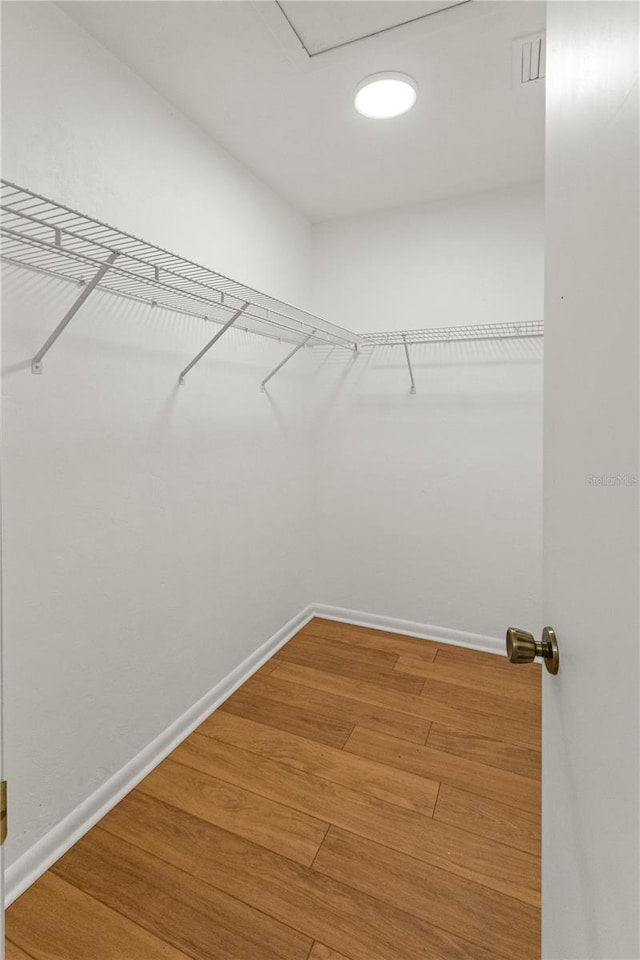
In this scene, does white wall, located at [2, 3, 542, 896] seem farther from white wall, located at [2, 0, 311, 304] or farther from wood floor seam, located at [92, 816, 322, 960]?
wood floor seam, located at [92, 816, 322, 960]

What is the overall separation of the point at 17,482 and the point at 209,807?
110cm

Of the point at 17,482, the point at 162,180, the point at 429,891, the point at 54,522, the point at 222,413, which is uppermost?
the point at 162,180

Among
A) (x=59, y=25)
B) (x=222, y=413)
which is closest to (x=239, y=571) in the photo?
(x=222, y=413)

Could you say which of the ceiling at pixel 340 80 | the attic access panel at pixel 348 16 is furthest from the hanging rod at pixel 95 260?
the attic access panel at pixel 348 16

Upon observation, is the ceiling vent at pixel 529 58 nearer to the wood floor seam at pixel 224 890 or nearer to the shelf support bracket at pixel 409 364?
the shelf support bracket at pixel 409 364

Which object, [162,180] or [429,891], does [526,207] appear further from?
[429,891]

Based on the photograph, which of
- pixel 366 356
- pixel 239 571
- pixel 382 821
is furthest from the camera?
pixel 366 356

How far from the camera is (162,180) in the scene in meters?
1.59

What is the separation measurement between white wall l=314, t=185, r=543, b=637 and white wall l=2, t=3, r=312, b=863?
2.10ft

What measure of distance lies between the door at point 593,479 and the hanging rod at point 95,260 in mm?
826

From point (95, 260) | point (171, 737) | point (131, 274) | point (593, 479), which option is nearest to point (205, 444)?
point (131, 274)

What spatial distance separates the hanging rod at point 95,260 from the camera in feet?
3.30

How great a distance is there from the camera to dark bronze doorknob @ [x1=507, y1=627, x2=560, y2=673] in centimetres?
64

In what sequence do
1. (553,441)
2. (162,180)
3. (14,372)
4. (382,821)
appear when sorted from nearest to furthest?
(553,441)
(14,372)
(382,821)
(162,180)
